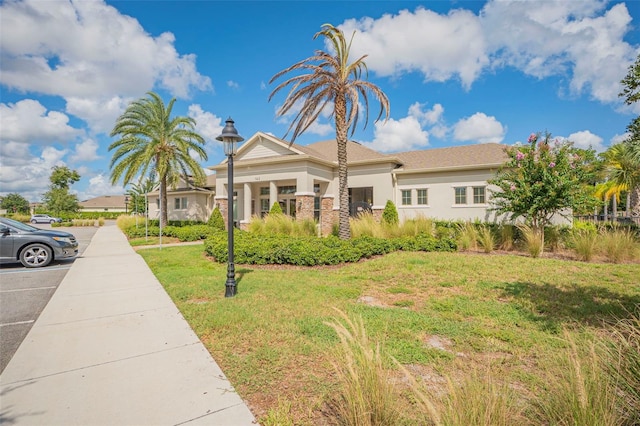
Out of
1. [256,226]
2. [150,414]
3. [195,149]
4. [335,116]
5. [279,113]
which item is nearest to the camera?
[150,414]

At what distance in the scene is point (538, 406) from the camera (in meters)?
2.44

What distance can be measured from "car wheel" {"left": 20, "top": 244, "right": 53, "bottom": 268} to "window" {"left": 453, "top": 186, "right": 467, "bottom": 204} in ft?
64.1


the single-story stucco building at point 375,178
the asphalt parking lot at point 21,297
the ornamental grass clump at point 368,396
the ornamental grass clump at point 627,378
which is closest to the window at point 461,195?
the single-story stucco building at point 375,178

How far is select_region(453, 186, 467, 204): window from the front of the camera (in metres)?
18.8

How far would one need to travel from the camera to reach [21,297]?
6441mm

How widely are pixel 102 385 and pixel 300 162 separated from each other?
17.1 meters

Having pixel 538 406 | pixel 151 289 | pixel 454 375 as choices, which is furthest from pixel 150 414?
pixel 151 289

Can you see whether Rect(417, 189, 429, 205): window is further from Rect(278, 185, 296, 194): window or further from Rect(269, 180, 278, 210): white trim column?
Rect(269, 180, 278, 210): white trim column

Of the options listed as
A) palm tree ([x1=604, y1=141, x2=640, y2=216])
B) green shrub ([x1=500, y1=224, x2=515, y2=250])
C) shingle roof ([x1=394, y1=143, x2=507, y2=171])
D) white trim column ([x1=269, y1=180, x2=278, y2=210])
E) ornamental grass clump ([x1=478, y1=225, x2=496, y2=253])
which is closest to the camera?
palm tree ([x1=604, y1=141, x2=640, y2=216])

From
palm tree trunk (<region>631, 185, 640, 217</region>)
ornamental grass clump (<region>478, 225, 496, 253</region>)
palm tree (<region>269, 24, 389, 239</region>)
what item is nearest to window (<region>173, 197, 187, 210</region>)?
palm tree (<region>269, 24, 389, 239</region>)

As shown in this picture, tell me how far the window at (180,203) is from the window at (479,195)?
2492cm

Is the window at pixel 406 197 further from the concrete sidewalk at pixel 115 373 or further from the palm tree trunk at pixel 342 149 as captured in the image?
the concrete sidewalk at pixel 115 373

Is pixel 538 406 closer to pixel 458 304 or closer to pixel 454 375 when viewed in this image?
pixel 454 375

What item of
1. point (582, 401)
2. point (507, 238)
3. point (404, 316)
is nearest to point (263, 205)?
point (507, 238)
